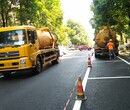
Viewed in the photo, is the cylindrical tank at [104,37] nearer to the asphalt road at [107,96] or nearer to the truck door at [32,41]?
the truck door at [32,41]

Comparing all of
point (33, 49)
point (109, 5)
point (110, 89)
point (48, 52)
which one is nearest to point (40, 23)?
point (109, 5)

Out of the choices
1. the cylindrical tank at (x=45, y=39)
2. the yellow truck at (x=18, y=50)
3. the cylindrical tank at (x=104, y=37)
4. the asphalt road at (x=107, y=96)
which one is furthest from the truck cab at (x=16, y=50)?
the cylindrical tank at (x=104, y=37)

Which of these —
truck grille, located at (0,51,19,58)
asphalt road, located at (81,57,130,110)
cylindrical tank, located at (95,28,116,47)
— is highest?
cylindrical tank, located at (95,28,116,47)

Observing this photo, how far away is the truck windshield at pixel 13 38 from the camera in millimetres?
15844

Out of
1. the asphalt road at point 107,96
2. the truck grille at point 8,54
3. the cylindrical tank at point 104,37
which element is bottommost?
the asphalt road at point 107,96

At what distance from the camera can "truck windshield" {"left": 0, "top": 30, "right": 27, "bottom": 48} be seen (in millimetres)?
15844

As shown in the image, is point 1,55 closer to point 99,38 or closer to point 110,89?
point 110,89

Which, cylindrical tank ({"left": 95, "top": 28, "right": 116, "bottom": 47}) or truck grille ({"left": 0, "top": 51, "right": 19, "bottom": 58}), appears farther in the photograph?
cylindrical tank ({"left": 95, "top": 28, "right": 116, "bottom": 47})

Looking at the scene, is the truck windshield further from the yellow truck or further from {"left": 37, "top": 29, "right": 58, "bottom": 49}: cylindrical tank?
{"left": 37, "top": 29, "right": 58, "bottom": 49}: cylindrical tank

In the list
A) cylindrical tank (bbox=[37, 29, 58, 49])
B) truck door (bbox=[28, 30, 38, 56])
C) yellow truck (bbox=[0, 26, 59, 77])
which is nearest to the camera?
yellow truck (bbox=[0, 26, 59, 77])

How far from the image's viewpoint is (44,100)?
8.87 metres

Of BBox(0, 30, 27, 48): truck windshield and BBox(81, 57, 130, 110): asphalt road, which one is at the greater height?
BBox(0, 30, 27, 48): truck windshield

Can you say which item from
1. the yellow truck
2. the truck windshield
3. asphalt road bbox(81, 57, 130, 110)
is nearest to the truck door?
the yellow truck

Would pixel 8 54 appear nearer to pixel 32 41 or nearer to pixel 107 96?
pixel 32 41
